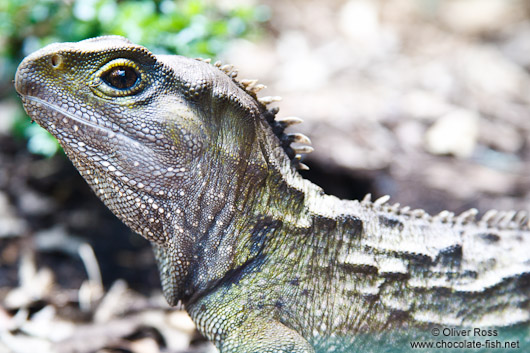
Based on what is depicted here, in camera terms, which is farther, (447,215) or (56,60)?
(447,215)

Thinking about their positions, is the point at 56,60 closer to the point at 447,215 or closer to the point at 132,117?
the point at 132,117

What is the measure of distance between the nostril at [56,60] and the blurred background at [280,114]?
1847mm

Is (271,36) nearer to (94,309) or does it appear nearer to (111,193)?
(94,309)

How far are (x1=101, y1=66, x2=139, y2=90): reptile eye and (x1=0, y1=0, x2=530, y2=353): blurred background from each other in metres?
1.85

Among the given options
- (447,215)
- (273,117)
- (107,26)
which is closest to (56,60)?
(273,117)

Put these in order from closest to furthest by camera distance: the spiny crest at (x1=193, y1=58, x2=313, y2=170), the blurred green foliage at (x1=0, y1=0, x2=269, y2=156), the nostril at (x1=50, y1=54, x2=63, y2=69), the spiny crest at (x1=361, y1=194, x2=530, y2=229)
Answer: the nostril at (x1=50, y1=54, x2=63, y2=69) < the spiny crest at (x1=193, y1=58, x2=313, y2=170) < the spiny crest at (x1=361, y1=194, x2=530, y2=229) < the blurred green foliage at (x1=0, y1=0, x2=269, y2=156)

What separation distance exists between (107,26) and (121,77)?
2257 millimetres

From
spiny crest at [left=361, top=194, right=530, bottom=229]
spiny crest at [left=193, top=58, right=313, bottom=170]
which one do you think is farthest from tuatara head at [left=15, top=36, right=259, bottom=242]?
spiny crest at [left=361, top=194, right=530, bottom=229]

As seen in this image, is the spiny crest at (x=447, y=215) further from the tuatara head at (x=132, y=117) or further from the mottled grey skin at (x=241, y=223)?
the tuatara head at (x=132, y=117)

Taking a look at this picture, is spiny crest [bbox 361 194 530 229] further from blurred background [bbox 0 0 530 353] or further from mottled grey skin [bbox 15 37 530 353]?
blurred background [bbox 0 0 530 353]

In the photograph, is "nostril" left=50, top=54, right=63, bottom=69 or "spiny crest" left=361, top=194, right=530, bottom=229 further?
"spiny crest" left=361, top=194, right=530, bottom=229

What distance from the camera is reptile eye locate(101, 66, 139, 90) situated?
321cm

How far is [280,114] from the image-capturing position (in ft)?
24.0

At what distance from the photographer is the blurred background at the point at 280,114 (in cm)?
517
